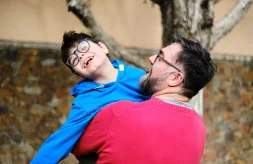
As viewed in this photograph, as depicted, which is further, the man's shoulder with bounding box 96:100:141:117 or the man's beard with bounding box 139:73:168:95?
the man's beard with bounding box 139:73:168:95

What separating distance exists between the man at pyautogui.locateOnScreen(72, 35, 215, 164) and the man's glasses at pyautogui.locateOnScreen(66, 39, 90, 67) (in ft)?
1.09

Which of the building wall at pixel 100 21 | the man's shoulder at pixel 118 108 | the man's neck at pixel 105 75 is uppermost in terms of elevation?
the man's shoulder at pixel 118 108

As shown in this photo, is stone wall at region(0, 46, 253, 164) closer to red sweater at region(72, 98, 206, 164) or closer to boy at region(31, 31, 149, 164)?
boy at region(31, 31, 149, 164)

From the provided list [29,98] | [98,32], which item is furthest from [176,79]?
[29,98]

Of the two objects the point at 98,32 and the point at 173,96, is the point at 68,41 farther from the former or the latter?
the point at 98,32

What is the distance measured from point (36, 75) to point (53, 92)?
0.28m

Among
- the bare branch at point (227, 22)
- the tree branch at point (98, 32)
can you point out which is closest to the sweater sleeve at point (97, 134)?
the tree branch at point (98, 32)

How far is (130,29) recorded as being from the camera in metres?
5.05

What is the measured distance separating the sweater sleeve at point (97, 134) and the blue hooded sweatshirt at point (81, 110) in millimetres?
27

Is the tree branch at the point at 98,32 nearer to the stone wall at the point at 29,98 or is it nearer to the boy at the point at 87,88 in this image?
the boy at the point at 87,88

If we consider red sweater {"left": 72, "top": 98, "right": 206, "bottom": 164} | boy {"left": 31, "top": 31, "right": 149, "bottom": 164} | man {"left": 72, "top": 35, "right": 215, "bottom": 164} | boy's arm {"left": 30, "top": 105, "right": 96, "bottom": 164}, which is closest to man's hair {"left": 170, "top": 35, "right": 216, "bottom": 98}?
man {"left": 72, "top": 35, "right": 215, "bottom": 164}

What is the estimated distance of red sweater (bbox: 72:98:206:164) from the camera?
1.59 m

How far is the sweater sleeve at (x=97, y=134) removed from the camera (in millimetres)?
1648

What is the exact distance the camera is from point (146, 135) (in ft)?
5.22
